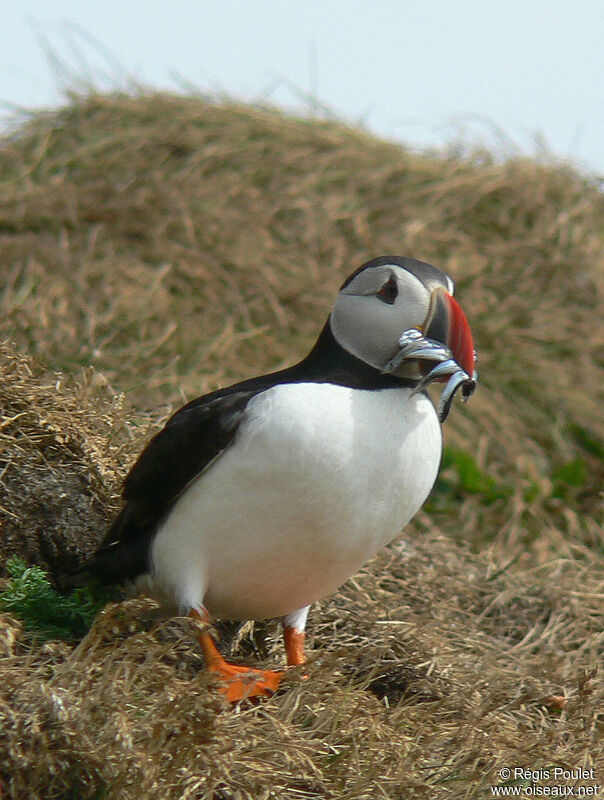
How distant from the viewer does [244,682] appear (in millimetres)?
2908

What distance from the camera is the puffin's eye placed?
2.92 m

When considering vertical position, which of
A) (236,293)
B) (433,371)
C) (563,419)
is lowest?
(563,419)

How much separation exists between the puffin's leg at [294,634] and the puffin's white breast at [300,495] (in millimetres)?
231

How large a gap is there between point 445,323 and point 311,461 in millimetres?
520

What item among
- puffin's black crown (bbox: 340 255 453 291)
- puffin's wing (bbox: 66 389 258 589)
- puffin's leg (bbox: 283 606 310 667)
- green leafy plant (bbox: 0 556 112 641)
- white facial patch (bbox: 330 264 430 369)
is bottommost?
puffin's leg (bbox: 283 606 310 667)

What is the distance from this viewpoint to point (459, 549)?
456 cm

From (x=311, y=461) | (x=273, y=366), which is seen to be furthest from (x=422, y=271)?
(x=273, y=366)

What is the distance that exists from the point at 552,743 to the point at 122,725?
1.26 metres

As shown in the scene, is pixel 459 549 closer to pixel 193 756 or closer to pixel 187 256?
pixel 193 756

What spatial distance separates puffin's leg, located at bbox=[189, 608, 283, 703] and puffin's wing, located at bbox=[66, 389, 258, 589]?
0.31m

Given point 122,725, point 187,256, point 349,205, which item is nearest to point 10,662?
point 122,725

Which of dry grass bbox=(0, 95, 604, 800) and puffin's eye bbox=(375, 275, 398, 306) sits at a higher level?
puffin's eye bbox=(375, 275, 398, 306)

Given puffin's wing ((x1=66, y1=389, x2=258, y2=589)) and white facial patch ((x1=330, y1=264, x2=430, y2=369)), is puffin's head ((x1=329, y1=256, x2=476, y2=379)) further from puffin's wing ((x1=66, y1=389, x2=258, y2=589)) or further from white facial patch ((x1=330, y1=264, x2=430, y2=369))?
puffin's wing ((x1=66, y1=389, x2=258, y2=589))

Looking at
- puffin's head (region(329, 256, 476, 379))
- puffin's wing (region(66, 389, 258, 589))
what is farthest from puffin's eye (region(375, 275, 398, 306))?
puffin's wing (region(66, 389, 258, 589))
